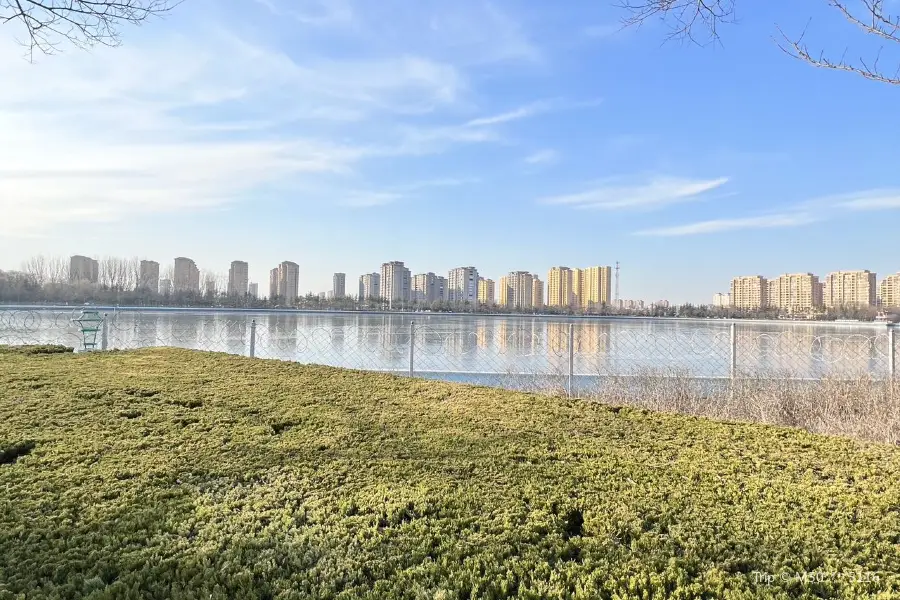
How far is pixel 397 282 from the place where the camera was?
67438mm

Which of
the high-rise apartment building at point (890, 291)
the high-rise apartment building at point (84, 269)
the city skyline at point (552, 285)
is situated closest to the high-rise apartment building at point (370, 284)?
the city skyline at point (552, 285)

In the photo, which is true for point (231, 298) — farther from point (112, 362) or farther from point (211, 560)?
point (211, 560)

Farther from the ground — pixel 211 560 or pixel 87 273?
pixel 87 273

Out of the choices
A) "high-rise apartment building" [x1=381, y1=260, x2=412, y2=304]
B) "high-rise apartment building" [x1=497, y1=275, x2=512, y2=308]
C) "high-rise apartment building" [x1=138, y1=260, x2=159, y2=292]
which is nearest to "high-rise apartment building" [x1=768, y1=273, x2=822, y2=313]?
"high-rise apartment building" [x1=497, y1=275, x2=512, y2=308]

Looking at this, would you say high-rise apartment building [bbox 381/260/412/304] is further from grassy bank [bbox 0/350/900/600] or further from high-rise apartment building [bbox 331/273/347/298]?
grassy bank [bbox 0/350/900/600]

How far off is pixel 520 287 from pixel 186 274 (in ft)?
134

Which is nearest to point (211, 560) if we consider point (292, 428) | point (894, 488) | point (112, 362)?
point (292, 428)

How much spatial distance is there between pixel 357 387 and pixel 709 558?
240 centimetres

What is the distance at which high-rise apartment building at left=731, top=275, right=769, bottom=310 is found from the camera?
56.9m

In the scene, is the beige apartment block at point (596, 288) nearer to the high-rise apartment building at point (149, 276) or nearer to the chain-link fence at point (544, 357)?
the high-rise apartment building at point (149, 276)

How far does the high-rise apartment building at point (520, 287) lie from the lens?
68438 millimetres

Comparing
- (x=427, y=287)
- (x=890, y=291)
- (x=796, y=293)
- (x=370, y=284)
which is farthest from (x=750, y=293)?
(x=370, y=284)

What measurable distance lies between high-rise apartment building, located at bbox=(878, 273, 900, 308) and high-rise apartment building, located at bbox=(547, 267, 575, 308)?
30.8 meters

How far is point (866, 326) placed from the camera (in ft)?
101
